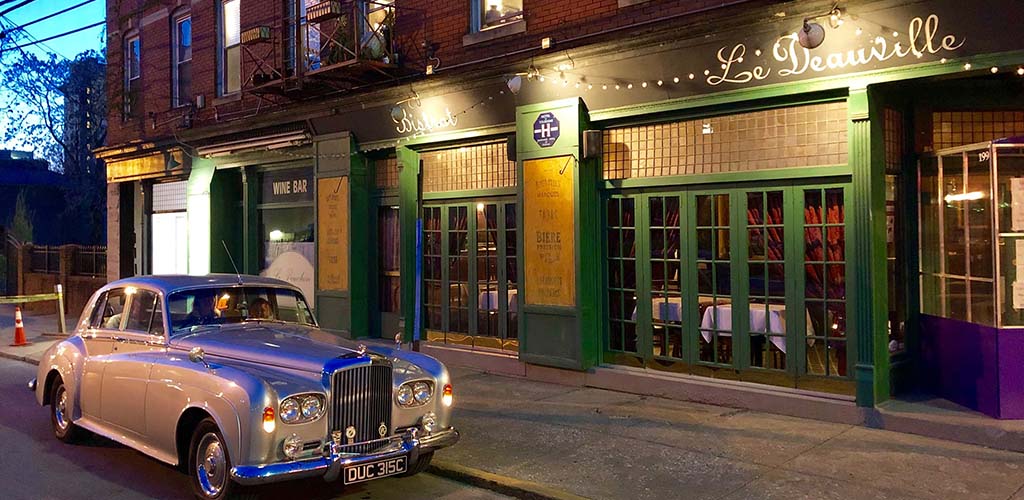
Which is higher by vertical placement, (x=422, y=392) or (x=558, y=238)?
(x=558, y=238)

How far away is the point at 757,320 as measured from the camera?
924 centimetres

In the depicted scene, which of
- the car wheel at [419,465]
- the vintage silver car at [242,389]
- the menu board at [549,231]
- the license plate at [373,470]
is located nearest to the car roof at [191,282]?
the vintage silver car at [242,389]

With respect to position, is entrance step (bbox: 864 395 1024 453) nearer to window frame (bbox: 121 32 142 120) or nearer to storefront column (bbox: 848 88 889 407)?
storefront column (bbox: 848 88 889 407)

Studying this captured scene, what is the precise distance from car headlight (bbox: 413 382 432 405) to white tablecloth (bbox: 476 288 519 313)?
17.4 ft

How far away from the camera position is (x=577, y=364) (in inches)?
415

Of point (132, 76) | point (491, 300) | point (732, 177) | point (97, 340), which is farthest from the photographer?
point (132, 76)

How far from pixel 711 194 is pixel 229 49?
36.1 ft

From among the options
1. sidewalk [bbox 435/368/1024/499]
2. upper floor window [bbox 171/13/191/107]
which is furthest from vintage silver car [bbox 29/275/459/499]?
upper floor window [bbox 171/13/191/107]

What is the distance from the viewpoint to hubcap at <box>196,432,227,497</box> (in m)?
6.01

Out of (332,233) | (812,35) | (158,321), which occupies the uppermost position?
(812,35)

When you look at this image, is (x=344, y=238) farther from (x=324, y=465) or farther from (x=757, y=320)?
(x=324, y=465)

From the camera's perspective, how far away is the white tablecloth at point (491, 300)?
11859 mm

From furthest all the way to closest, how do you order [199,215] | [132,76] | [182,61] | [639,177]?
1. [132,76]
2. [182,61]
3. [199,215]
4. [639,177]


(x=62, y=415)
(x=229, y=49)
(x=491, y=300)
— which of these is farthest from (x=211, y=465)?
(x=229, y=49)
